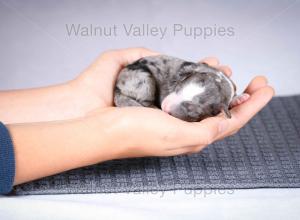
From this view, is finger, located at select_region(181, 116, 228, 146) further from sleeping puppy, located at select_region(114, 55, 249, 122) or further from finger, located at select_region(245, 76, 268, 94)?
finger, located at select_region(245, 76, 268, 94)

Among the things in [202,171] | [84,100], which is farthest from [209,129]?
[84,100]

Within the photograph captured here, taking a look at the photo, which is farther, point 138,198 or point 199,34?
point 199,34

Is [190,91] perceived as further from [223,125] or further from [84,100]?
[84,100]

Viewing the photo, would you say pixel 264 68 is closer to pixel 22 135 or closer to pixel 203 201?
pixel 203 201
